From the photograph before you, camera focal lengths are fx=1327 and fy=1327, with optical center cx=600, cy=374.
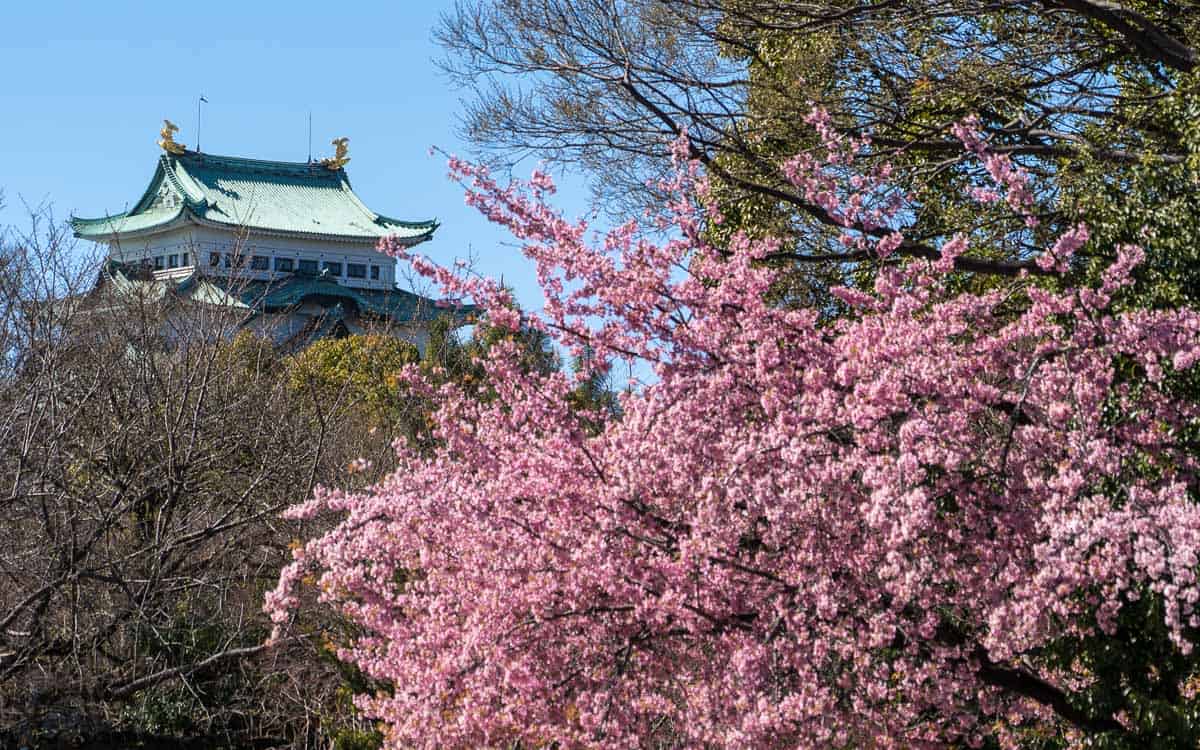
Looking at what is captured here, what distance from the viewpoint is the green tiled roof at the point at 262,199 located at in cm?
4122

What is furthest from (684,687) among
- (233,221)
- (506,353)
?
(233,221)

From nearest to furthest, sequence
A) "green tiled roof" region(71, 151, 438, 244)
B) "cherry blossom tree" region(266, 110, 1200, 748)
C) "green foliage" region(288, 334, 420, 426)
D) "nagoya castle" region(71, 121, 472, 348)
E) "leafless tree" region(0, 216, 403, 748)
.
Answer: "cherry blossom tree" region(266, 110, 1200, 748) → "leafless tree" region(0, 216, 403, 748) → "green foliage" region(288, 334, 420, 426) → "nagoya castle" region(71, 121, 472, 348) → "green tiled roof" region(71, 151, 438, 244)

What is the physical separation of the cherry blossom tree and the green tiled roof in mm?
35655

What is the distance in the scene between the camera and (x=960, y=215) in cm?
825

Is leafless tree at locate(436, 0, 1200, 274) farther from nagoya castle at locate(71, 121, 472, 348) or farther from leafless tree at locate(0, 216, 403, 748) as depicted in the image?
nagoya castle at locate(71, 121, 472, 348)

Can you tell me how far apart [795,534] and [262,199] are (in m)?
40.9

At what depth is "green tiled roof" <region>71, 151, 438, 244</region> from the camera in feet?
135

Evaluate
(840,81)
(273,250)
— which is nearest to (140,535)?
(840,81)

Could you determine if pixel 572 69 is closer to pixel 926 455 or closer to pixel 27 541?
pixel 27 541

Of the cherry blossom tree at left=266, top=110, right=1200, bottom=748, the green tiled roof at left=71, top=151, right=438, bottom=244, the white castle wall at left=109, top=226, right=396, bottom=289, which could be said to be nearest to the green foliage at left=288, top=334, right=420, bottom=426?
the cherry blossom tree at left=266, top=110, right=1200, bottom=748

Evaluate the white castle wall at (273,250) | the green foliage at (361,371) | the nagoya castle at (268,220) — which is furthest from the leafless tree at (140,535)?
the white castle wall at (273,250)

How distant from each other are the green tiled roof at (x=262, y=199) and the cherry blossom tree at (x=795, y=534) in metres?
35.7

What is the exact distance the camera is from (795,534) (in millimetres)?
4438

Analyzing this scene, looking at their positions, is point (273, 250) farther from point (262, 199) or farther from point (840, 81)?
point (840, 81)
